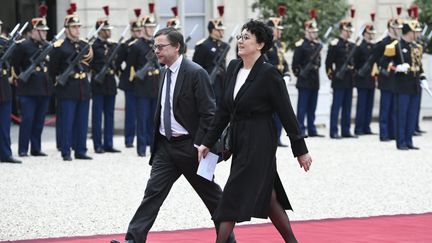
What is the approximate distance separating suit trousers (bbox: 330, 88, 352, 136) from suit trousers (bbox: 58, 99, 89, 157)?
4.88 metres

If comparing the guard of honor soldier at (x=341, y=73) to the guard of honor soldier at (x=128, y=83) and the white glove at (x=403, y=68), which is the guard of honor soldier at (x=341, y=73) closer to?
the white glove at (x=403, y=68)

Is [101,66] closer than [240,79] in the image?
No

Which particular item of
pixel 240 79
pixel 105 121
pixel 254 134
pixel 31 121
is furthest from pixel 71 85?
pixel 254 134

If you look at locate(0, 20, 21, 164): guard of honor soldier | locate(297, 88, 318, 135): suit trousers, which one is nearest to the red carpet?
locate(0, 20, 21, 164): guard of honor soldier

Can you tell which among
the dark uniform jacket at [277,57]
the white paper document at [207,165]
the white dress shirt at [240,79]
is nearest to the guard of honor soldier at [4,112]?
the dark uniform jacket at [277,57]

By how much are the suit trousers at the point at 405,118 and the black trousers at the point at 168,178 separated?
29.3 ft

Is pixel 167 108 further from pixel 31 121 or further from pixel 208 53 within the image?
pixel 208 53

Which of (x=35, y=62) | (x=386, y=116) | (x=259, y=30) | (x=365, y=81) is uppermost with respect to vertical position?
(x=259, y=30)

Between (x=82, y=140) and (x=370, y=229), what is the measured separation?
7191 mm

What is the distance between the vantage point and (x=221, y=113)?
8.70 metres

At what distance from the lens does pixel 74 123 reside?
17062mm

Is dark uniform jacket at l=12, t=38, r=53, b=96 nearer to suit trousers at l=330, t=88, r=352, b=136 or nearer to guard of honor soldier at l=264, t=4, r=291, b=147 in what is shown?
guard of honor soldier at l=264, t=4, r=291, b=147

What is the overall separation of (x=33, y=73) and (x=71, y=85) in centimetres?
56

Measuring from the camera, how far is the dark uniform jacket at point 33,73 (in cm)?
1684
